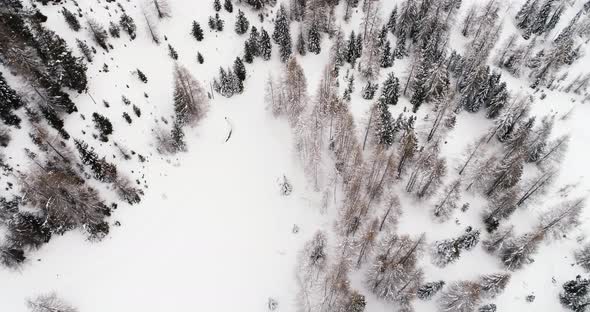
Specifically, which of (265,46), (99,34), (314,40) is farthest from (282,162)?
(99,34)

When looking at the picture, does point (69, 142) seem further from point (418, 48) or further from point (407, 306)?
point (418, 48)

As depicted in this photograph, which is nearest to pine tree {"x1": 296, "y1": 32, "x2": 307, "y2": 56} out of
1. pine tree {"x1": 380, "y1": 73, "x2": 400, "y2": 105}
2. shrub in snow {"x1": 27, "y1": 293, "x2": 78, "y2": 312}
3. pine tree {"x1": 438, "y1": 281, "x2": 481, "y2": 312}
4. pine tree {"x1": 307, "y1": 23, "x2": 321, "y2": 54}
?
pine tree {"x1": 307, "y1": 23, "x2": 321, "y2": 54}

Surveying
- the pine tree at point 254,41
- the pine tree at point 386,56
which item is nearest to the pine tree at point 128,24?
the pine tree at point 254,41

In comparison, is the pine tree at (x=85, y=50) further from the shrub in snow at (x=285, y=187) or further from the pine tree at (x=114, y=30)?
the shrub in snow at (x=285, y=187)

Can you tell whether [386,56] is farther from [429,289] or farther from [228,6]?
[429,289]

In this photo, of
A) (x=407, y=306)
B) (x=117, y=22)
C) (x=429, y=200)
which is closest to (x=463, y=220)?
(x=429, y=200)

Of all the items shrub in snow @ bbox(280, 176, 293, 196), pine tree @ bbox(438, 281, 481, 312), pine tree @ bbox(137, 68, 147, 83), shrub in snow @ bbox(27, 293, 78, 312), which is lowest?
shrub in snow @ bbox(27, 293, 78, 312)

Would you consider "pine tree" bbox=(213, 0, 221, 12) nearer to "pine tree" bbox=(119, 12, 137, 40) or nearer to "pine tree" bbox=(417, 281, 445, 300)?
"pine tree" bbox=(119, 12, 137, 40)
